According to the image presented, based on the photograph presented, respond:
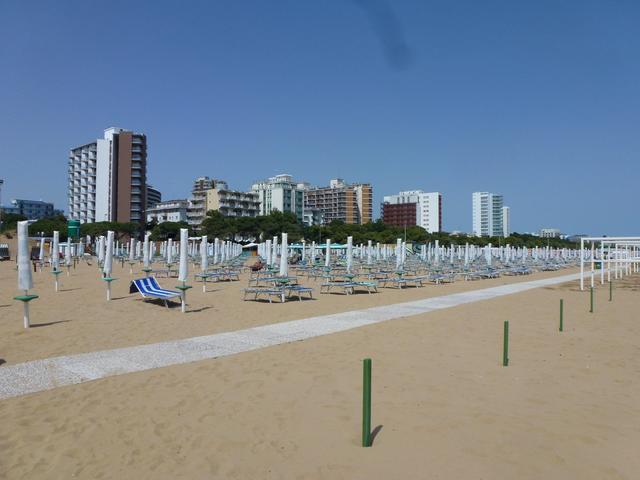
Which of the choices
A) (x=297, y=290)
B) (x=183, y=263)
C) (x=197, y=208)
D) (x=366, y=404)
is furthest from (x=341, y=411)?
(x=197, y=208)

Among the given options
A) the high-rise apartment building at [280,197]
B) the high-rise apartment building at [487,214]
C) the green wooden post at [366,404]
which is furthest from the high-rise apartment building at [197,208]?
the high-rise apartment building at [487,214]

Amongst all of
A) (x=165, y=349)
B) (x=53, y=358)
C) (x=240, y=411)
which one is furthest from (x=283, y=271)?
(x=240, y=411)

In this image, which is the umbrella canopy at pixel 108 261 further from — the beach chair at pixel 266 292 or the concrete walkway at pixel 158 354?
the concrete walkway at pixel 158 354

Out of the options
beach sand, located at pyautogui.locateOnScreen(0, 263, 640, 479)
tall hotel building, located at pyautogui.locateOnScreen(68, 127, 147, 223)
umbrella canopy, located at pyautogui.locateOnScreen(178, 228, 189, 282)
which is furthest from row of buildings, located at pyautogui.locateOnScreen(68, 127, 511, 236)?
beach sand, located at pyautogui.locateOnScreen(0, 263, 640, 479)

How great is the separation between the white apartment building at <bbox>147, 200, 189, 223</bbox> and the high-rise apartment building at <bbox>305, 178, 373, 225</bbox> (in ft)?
117

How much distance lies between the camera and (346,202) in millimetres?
133875

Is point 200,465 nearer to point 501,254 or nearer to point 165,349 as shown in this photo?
point 165,349

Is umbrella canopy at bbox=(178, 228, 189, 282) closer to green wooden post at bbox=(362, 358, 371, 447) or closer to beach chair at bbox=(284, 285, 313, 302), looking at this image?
beach chair at bbox=(284, 285, 313, 302)

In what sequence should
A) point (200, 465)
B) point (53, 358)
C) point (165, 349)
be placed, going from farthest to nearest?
point (165, 349), point (53, 358), point (200, 465)

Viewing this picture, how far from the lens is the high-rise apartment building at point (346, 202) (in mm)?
133875

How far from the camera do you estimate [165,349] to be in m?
7.66

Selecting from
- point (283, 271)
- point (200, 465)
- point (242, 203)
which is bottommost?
point (200, 465)

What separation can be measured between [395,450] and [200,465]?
160cm

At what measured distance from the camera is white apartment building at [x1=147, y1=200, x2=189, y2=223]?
110 m
